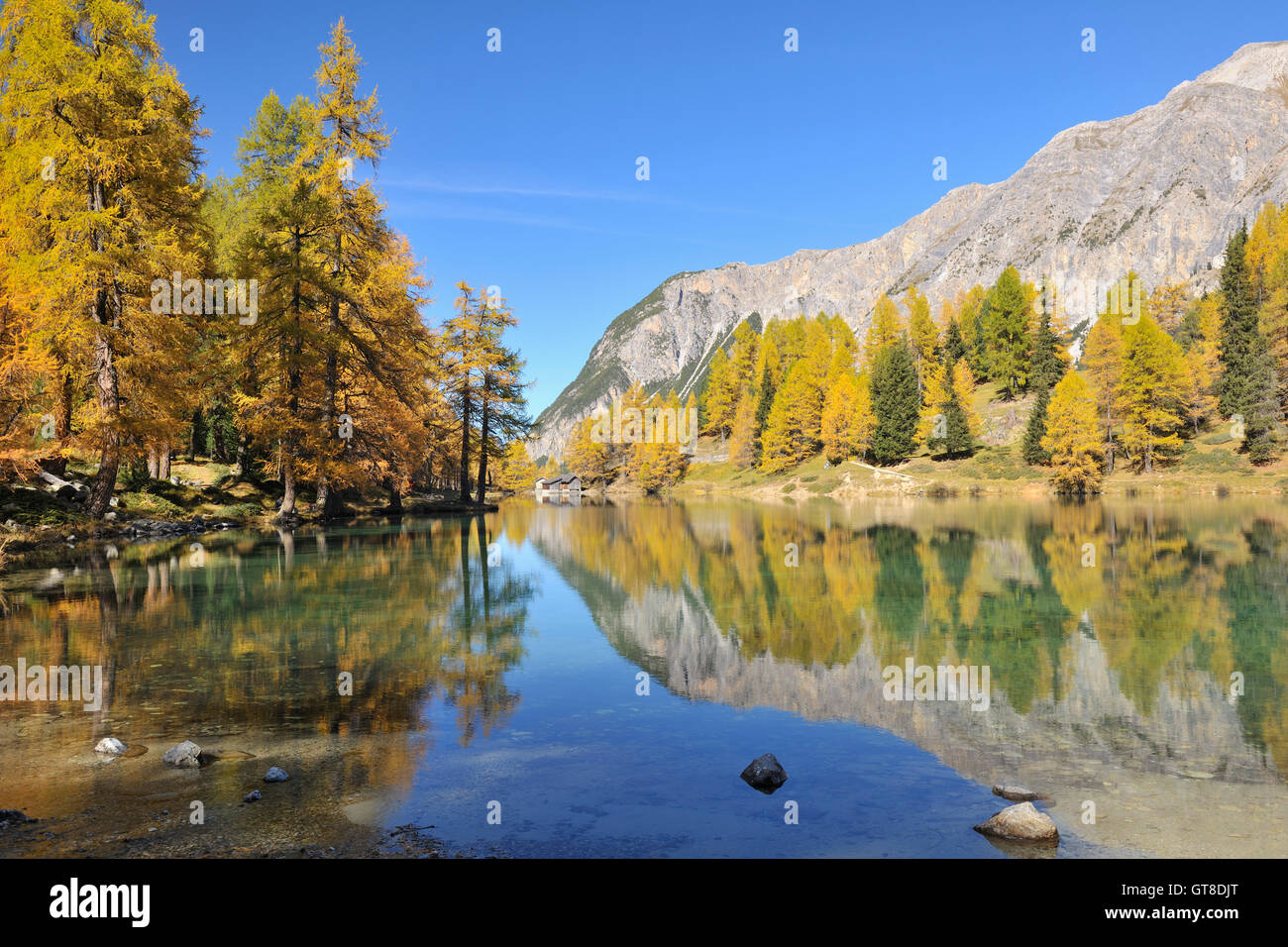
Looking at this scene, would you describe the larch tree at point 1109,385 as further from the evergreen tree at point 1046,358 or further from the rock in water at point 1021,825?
the rock in water at point 1021,825

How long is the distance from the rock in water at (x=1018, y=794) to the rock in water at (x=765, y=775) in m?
1.85

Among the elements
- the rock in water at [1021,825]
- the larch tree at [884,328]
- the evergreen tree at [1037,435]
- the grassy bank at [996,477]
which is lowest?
the rock in water at [1021,825]

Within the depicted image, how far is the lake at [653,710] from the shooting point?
560 centimetres

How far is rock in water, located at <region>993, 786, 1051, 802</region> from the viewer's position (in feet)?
20.2

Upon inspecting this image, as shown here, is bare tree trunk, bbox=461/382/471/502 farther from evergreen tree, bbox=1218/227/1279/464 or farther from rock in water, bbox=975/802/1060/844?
evergreen tree, bbox=1218/227/1279/464

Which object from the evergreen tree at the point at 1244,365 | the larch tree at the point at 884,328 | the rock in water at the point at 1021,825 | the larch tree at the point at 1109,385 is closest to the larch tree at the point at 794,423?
the larch tree at the point at 884,328

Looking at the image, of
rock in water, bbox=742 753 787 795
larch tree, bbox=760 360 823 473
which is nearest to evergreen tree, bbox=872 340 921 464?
larch tree, bbox=760 360 823 473

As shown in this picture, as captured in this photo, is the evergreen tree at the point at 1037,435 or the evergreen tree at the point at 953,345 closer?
the evergreen tree at the point at 1037,435

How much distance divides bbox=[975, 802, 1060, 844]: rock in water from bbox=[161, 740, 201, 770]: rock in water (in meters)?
6.90

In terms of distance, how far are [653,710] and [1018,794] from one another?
13.7ft

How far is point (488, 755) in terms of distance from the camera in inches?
284
